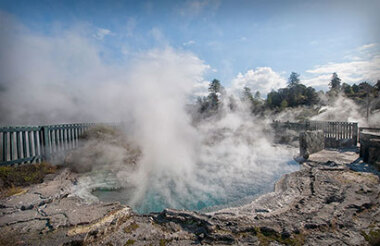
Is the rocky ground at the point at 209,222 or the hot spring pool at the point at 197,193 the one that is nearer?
the rocky ground at the point at 209,222

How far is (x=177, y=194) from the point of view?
451cm

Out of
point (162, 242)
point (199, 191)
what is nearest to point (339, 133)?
point (199, 191)

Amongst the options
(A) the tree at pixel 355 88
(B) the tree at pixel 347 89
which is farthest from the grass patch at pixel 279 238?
(A) the tree at pixel 355 88

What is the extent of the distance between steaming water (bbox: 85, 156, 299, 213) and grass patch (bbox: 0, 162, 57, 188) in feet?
3.84

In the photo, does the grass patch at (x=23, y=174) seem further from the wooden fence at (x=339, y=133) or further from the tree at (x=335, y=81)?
the tree at (x=335, y=81)

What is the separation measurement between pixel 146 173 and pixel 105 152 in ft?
6.83

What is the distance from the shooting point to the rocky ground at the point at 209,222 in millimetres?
2385

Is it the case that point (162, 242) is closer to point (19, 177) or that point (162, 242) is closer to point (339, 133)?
point (19, 177)

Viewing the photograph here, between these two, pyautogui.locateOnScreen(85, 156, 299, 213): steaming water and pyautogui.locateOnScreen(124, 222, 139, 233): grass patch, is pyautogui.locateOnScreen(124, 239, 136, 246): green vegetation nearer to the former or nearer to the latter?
A: pyautogui.locateOnScreen(124, 222, 139, 233): grass patch

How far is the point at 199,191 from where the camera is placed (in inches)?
184

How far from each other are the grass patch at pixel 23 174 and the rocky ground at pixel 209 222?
797mm

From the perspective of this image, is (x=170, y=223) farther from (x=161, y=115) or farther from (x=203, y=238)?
(x=161, y=115)

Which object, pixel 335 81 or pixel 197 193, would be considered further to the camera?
pixel 335 81

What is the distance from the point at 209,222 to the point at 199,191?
197 cm
